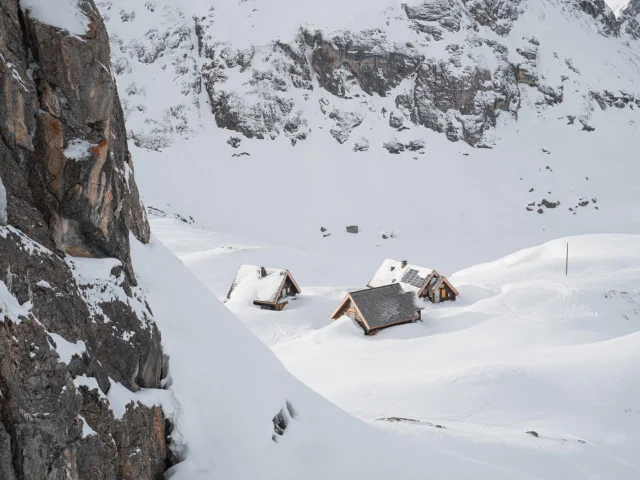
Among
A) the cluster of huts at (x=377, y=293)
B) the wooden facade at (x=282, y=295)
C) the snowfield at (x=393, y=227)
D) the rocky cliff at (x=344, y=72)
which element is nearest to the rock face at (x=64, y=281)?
the snowfield at (x=393, y=227)

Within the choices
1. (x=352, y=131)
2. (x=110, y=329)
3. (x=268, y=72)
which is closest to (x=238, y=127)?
(x=268, y=72)

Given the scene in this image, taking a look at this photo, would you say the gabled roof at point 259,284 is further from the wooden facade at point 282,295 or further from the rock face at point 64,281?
the rock face at point 64,281

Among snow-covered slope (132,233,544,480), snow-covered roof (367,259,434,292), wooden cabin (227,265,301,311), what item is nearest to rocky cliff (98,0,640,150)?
snow-covered roof (367,259,434,292)

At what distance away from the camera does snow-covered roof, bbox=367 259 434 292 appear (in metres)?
36.8

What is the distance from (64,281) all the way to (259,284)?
29.8 m

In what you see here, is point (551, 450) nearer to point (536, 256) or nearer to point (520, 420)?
point (520, 420)

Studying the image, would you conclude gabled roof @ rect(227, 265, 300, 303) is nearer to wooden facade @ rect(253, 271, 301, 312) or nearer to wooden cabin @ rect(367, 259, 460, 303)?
wooden facade @ rect(253, 271, 301, 312)

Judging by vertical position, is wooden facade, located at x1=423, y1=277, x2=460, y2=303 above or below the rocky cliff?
below

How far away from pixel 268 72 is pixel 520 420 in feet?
255

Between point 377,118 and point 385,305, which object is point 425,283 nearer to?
point 385,305

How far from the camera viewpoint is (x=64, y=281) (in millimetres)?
7352

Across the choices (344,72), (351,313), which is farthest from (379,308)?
(344,72)

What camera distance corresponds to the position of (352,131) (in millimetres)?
83812

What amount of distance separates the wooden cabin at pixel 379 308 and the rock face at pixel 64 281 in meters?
23.2
